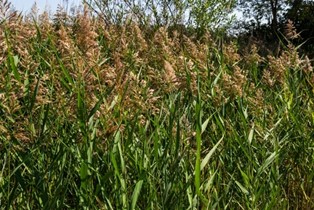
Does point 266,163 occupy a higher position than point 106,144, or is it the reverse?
point 106,144

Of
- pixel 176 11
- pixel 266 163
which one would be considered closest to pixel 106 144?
pixel 266 163

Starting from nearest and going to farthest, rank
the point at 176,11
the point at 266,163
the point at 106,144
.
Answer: the point at 106,144 → the point at 266,163 → the point at 176,11

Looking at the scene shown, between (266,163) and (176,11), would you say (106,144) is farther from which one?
(176,11)

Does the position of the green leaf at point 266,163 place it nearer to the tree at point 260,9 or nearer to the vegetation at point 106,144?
the vegetation at point 106,144

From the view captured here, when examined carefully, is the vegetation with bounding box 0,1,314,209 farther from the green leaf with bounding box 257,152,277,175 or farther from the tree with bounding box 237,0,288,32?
the tree with bounding box 237,0,288,32

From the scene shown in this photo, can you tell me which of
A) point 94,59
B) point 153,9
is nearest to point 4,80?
point 94,59

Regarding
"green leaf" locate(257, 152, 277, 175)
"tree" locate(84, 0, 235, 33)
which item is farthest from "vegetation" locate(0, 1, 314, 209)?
"tree" locate(84, 0, 235, 33)

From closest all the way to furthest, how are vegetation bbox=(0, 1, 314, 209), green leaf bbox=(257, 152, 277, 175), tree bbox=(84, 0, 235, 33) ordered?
vegetation bbox=(0, 1, 314, 209), green leaf bbox=(257, 152, 277, 175), tree bbox=(84, 0, 235, 33)

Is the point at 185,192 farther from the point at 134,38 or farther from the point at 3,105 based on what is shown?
the point at 134,38

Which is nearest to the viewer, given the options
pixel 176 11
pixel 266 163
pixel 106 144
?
pixel 106 144

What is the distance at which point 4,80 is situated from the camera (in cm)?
214

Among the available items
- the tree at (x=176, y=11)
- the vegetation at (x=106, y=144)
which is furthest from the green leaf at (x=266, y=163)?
the tree at (x=176, y=11)

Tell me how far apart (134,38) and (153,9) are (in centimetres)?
448

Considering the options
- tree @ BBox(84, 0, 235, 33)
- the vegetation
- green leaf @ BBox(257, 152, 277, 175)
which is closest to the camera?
the vegetation
